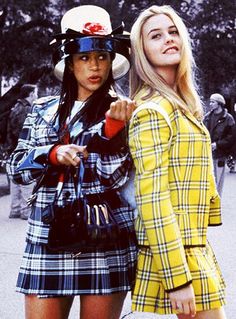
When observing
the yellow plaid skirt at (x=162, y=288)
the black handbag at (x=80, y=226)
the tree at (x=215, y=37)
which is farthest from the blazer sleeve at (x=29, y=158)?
the tree at (x=215, y=37)

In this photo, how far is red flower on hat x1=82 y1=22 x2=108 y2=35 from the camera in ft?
A: 9.84

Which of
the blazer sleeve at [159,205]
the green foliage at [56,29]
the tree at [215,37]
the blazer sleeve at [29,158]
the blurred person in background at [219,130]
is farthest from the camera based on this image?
the tree at [215,37]

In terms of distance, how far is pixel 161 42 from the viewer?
286cm

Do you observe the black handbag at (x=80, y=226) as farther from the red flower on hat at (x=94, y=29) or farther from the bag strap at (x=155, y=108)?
the red flower on hat at (x=94, y=29)

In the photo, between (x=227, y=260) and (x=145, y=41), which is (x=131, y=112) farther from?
(x=227, y=260)

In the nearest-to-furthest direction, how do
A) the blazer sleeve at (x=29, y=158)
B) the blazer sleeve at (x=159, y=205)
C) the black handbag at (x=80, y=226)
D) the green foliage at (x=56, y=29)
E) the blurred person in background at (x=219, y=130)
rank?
the blazer sleeve at (x=159, y=205), the black handbag at (x=80, y=226), the blazer sleeve at (x=29, y=158), the blurred person in background at (x=219, y=130), the green foliage at (x=56, y=29)

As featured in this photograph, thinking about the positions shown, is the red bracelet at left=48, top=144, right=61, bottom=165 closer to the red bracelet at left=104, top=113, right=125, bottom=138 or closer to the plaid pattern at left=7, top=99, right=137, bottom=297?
the plaid pattern at left=7, top=99, right=137, bottom=297

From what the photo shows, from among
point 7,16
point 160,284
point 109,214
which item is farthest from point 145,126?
point 7,16

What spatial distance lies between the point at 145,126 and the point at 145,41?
1.31 ft

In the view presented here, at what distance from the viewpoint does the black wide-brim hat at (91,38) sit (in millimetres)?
2973

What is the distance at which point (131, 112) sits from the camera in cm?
274

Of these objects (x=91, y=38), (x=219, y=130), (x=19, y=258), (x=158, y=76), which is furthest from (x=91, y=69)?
(x=219, y=130)

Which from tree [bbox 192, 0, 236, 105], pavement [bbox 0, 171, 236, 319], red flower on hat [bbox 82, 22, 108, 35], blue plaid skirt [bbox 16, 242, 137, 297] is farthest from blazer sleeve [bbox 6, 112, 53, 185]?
tree [bbox 192, 0, 236, 105]

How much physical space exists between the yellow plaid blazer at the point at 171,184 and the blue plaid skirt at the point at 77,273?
0.17 m
